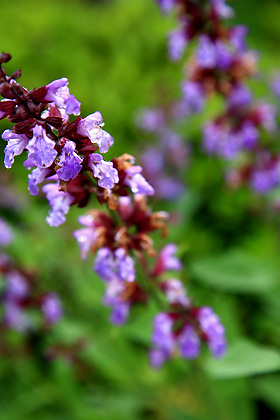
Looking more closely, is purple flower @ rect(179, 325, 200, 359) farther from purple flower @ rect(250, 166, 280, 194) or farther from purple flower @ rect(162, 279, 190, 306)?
purple flower @ rect(250, 166, 280, 194)

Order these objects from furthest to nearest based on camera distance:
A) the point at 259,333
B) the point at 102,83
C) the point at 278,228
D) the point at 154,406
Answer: the point at 102,83 → the point at 278,228 → the point at 259,333 → the point at 154,406

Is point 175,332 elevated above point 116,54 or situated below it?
below

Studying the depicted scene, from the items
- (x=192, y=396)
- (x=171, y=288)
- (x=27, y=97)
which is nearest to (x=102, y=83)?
(x=192, y=396)

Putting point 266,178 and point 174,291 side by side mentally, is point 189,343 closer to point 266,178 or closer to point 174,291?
point 174,291

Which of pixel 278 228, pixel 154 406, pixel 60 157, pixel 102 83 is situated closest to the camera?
pixel 60 157

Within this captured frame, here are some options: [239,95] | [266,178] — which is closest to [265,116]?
[239,95]

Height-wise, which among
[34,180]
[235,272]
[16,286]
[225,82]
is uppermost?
[225,82]

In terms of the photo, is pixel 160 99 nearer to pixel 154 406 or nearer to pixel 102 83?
pixel 102 83
